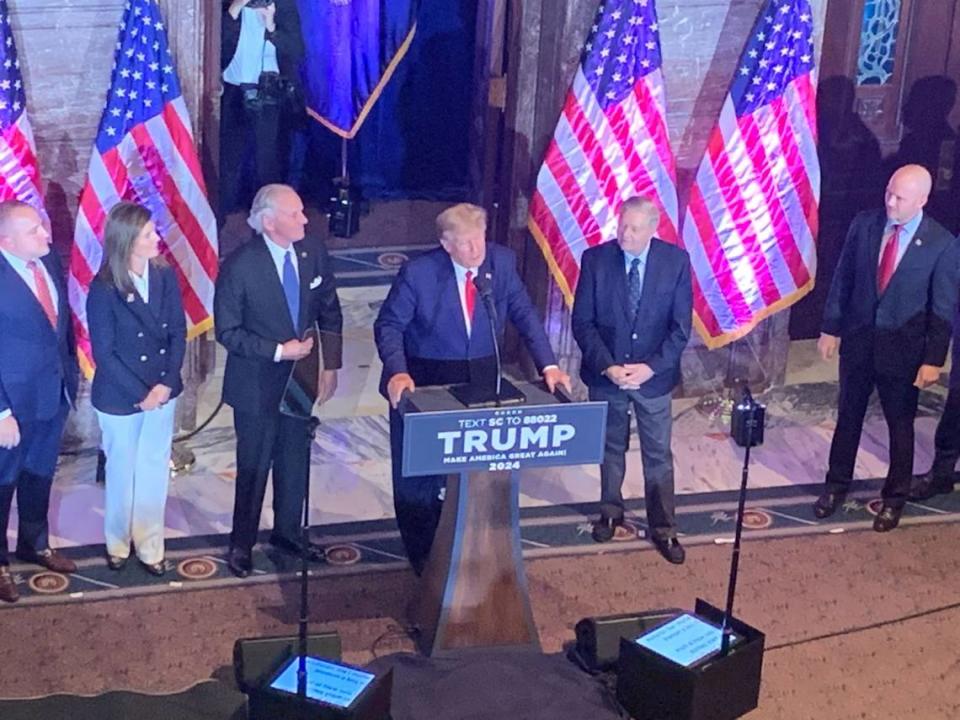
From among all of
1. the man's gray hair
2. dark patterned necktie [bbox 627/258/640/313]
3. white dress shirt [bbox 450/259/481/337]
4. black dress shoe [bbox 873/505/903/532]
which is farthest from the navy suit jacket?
black dress shoe [bbox 873/505/903/532]

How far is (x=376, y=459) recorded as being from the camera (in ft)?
23.9

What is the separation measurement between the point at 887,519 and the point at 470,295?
2.14m

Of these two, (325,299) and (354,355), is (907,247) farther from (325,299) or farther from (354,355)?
(354,355)

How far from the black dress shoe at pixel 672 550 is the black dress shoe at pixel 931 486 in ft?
3.99

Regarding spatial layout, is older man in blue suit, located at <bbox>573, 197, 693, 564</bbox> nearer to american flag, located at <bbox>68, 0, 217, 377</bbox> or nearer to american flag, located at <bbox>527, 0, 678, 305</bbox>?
american flag, located at <bbox>527, 0, 678, 305</bbox>

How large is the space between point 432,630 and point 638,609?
88 centimetres

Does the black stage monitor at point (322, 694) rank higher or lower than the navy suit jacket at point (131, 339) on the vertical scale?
lower

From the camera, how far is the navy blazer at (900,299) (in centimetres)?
646

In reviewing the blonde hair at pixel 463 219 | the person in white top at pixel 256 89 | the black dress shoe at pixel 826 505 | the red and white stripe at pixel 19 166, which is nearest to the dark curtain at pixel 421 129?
the person in white top at pixel 256 89

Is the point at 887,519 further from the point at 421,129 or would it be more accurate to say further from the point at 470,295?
the point at 421,129

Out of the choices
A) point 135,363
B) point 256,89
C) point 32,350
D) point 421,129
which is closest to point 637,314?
point 135,363

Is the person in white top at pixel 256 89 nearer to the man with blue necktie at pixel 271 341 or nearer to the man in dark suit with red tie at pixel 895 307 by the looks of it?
the man with blue necktie at pixel 271 341

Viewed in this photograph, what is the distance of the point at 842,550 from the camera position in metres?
6.69

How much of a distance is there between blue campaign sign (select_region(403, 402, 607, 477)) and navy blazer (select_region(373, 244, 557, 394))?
2.18ft
